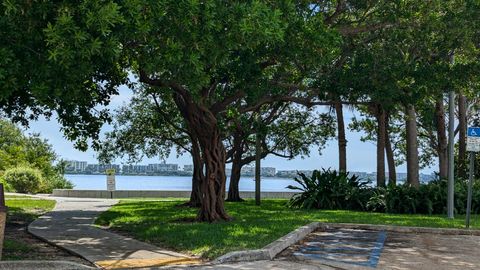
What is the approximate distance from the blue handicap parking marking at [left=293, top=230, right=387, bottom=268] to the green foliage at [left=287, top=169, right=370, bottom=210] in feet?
25.8

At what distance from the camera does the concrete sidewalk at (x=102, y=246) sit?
9008 millimetres

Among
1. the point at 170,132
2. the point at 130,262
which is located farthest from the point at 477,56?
the point at 170,132

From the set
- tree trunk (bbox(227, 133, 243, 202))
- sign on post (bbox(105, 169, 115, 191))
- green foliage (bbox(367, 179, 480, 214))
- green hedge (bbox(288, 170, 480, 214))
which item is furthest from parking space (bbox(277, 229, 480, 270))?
sign on post (bbox(105, 169, 115, 191))

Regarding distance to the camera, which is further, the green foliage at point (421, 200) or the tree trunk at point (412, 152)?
the tree trunk at point (412, 152)

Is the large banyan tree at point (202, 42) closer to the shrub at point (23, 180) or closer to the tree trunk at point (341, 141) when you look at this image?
the tree trunk at point (341, 141)

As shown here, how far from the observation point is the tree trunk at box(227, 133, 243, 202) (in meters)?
27.3

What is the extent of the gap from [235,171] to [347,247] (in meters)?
17.3

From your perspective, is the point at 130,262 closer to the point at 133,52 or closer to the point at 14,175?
the point at 133,52

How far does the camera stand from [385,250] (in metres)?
10.7

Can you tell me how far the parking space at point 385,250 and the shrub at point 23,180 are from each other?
1027 inches

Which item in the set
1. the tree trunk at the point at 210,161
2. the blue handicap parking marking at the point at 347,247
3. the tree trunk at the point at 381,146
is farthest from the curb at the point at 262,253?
the tree trunk at the point at 381,146

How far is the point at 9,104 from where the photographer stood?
50.5ft

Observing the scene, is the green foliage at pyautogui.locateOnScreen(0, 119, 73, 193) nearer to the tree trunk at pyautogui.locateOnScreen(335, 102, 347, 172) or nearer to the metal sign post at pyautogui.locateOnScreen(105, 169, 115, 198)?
the metal sign post at pyautogui.locateOnScreen(105, 169, 115, 198)

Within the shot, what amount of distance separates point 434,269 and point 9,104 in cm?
1191
